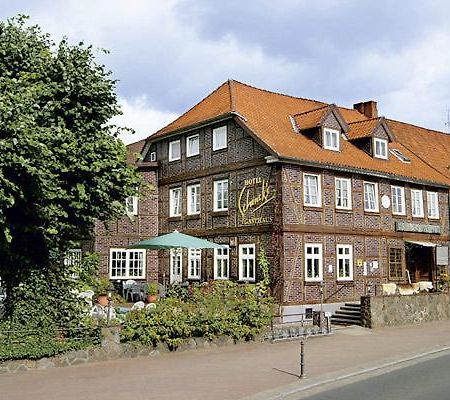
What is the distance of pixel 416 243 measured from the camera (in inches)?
1075

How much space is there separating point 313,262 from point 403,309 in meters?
3.70

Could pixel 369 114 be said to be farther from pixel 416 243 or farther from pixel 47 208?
pixel 47 208

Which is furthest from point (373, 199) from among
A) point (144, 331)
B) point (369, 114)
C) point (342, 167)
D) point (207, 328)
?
point (144, 331)

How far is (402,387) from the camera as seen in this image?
36.1 ft

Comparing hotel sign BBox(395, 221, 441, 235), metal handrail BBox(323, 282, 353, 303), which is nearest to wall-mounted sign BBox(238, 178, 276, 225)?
metal handrail BBox(323, 282, 353, 303)

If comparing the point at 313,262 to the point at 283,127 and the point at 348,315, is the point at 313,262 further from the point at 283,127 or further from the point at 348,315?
the point at 283,127

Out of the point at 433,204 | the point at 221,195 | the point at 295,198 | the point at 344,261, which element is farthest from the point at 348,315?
the point at 433,204

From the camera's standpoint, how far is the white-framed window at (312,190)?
23.7 metres

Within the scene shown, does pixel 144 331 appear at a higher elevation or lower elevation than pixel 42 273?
lower

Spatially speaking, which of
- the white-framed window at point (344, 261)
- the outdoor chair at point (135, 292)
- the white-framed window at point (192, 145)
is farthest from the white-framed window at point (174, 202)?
the white-framed window at point (344, 261)

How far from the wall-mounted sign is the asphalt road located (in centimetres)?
1070

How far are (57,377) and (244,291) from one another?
22.5 feet

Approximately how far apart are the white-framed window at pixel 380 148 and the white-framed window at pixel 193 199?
7983 mm

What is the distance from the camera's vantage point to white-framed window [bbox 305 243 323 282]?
23344mm
